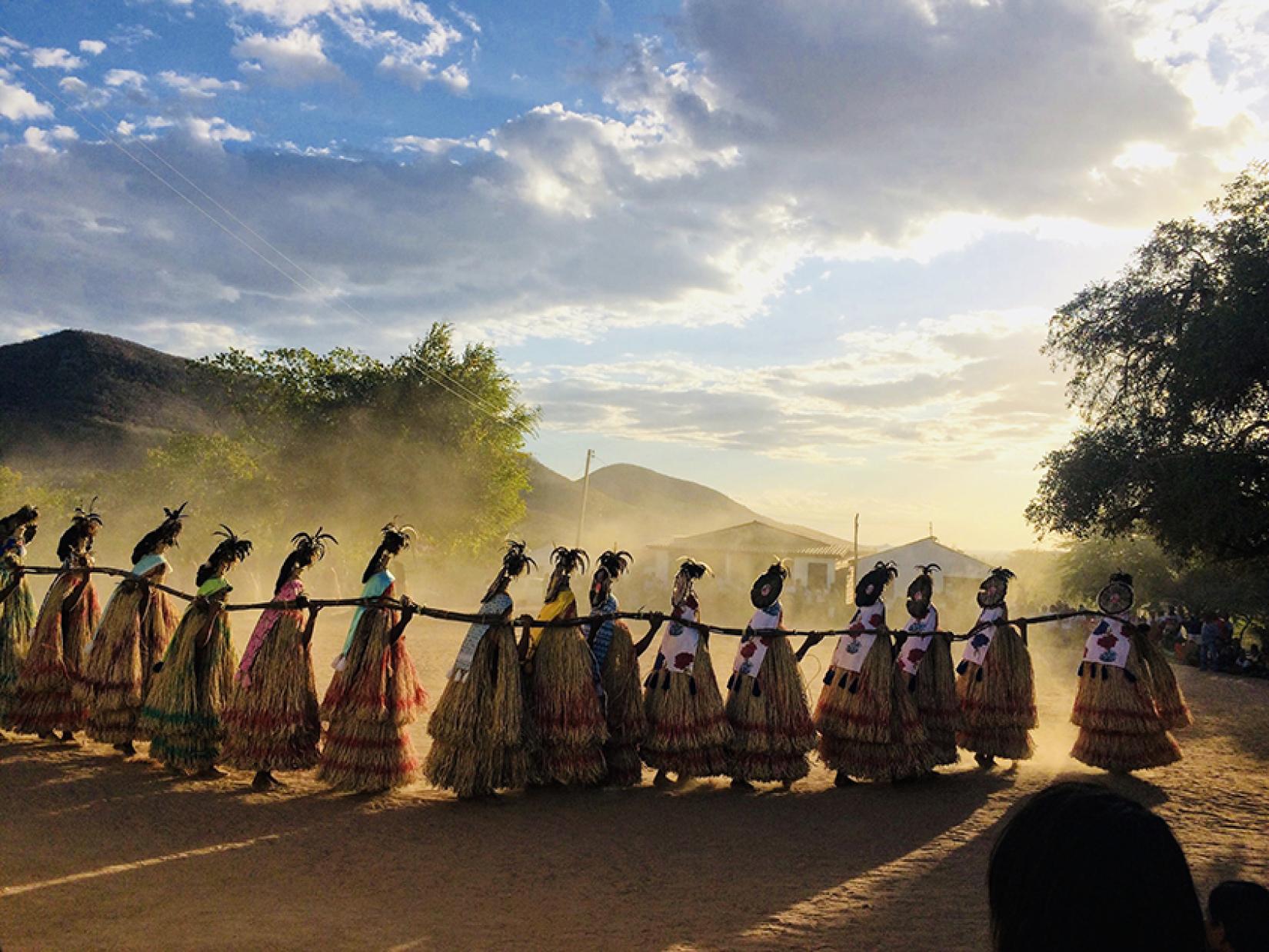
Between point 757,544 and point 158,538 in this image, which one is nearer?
point 158,538

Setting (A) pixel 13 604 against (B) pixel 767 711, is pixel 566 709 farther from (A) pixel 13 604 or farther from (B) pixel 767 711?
(A) pixel 13 604

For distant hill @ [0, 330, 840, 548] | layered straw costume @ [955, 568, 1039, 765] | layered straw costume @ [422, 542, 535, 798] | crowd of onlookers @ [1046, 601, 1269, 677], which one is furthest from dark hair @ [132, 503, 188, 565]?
distant hill @ [0, 330, 840, 548]

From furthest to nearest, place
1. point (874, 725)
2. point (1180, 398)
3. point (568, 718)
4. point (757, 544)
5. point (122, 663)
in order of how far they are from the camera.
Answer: point (757, 544) < point (1180, 398) < point (874, 725) < point (122, 663) < point (568, 718)

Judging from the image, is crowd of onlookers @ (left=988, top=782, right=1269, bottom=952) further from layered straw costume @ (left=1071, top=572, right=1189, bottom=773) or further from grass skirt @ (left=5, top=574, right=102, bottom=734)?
grass skirt @ (left=5, top=574, right=102, bottom=734)

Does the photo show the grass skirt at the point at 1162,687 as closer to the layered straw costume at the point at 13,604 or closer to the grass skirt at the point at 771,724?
the grass skirt at the point at 771,724

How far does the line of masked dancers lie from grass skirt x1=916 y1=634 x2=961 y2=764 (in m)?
0.02

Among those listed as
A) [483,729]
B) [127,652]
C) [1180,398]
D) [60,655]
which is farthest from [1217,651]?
[60,655]

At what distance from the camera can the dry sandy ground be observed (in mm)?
4895

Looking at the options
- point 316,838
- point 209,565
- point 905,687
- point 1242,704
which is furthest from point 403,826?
point 1242,704

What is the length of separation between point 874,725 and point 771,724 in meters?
1.03

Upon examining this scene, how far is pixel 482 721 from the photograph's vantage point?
754cm

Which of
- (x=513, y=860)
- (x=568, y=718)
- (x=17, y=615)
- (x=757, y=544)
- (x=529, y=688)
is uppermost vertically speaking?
(x=757, y=544)

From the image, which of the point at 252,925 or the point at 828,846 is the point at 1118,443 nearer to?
the point at 828,846

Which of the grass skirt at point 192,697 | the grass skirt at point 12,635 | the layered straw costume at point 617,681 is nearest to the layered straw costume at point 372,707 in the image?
the grass skirt at point 192,697
